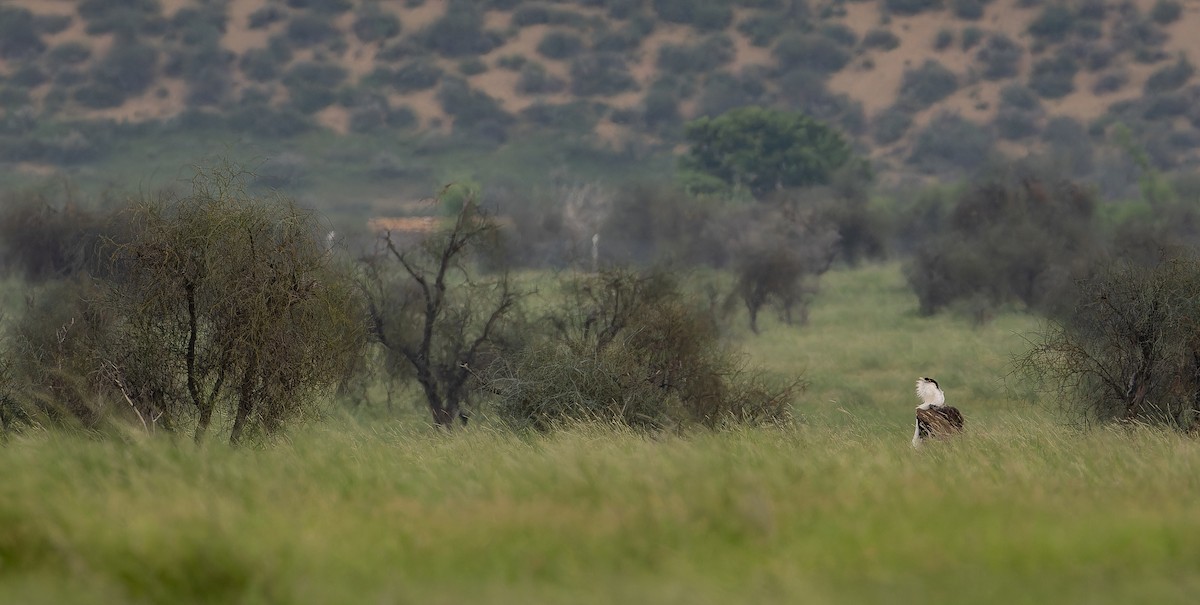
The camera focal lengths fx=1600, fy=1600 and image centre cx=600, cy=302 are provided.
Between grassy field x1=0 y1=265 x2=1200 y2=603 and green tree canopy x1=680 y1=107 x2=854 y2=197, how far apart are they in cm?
7655

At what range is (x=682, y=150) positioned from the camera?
109 meters

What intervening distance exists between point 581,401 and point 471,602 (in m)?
10.1

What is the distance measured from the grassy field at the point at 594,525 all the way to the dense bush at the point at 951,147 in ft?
307

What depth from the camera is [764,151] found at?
3536 inches

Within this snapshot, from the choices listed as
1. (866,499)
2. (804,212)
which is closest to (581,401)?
(866,499)

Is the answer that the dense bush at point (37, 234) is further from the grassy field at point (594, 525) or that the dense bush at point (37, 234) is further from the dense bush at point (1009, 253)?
the grassy field at point (594, 525)

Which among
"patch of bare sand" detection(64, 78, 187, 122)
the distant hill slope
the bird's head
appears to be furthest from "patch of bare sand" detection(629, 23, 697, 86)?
the bird's head

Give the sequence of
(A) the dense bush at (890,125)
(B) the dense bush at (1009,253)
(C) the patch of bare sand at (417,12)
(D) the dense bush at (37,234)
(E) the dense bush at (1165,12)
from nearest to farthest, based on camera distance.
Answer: (D) the dense bush at (37,234) → (B) the dense bush at (1009,253) → (A) the dense bush at (890,125) → (E) the dense bush at (1165,12) → (C) the patch of bare sand at (417,12)

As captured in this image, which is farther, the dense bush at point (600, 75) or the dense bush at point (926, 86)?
the dense bush at point (600, 75)

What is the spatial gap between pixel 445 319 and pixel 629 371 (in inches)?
284

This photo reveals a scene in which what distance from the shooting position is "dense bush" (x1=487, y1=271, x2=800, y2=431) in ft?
58.8

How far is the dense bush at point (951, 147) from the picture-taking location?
10400 centimetres

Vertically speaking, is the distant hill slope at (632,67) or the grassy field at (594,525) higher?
the grassy field at (594,525)

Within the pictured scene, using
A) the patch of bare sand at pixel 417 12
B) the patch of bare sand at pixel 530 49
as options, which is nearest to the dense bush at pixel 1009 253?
the patch of bare sand at pixel 530 49
